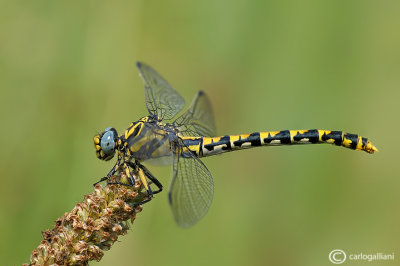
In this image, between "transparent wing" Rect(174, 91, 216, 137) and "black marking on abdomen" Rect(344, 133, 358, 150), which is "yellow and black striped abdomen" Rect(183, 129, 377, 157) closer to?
"black marking on abdomen" Rect(344, 133, 358, 150)

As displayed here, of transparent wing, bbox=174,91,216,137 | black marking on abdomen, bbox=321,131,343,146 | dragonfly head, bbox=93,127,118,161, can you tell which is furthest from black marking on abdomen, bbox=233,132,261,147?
dragonfly head, bbox=93,127,118,161

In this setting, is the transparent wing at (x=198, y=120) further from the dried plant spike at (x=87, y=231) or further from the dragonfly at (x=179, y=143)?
the dried plant spike at (x=87, y=231)

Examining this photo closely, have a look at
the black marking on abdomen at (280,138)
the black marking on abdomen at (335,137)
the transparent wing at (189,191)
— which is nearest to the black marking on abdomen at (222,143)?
the black marking on abdomen at (280,138)

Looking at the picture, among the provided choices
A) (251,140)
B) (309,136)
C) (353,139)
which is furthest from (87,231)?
(353,139)

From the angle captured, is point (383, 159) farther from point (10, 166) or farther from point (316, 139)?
point (10, 166)

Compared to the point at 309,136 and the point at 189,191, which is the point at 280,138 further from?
the point at 189,191

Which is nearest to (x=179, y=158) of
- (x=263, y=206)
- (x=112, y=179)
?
(x=112, y=179)
